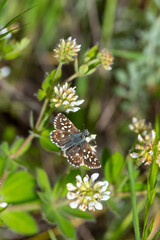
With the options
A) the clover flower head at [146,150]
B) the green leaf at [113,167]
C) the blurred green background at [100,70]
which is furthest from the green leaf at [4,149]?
the blurred green background at [100,70]

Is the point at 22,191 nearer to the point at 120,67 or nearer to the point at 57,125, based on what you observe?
the point at 57,125

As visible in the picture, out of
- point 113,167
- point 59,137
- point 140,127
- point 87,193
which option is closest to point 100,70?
point 140,127

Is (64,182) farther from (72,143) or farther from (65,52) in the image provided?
(65,52)

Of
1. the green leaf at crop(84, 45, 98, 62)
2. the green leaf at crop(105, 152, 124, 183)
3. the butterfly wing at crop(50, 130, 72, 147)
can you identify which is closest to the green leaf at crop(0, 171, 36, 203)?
the butterfly wing at crop(50, 130, 72, 147)

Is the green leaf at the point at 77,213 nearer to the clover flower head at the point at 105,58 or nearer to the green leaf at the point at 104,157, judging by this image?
the green leaf at the point at 104,157

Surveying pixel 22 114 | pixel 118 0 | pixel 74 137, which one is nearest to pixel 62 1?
pixel 118 0

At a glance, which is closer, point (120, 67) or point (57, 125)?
point (57, 125)

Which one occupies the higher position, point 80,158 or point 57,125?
point 57,125
